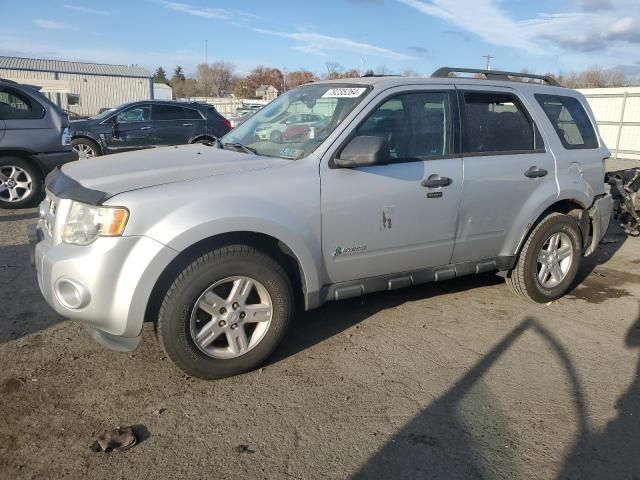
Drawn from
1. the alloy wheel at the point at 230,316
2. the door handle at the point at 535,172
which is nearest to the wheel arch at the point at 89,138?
the alloy wheel at the point at 230,316

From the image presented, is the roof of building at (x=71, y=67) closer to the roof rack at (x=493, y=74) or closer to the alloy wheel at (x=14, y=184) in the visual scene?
the alloy wheel at (x=14, y=184)

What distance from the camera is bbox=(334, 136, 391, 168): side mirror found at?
344cm

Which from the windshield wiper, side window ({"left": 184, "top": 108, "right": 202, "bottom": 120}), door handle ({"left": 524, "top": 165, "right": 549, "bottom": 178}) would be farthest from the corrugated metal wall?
door handle ({"left": 524, "top": 165, "right": 549, "bottom": 178})

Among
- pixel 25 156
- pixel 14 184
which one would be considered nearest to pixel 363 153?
pixel 25 156

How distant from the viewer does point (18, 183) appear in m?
7.79

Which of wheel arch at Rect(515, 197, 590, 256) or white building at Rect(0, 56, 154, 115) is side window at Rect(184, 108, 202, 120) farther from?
white building at Rect(0, 56, 154, 115)

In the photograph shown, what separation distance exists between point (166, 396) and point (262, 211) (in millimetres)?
1246

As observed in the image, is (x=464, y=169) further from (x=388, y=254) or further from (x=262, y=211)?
(x=262, y=211)

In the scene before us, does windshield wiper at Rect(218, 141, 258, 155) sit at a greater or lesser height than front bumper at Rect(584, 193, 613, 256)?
greater

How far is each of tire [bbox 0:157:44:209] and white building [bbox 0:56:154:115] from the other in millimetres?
44202

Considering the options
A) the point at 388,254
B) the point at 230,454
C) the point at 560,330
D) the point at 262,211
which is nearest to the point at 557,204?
the point at 560,330

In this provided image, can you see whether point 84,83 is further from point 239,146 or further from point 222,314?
point 222,314

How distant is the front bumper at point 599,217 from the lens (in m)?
5.07

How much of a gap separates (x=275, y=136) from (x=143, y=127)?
972 cm
